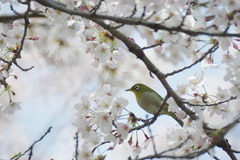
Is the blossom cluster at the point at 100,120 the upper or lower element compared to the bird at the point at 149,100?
lower

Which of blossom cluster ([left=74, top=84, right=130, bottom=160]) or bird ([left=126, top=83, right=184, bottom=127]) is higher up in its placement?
bird ([left=126, top=83, right=184, bottom=127])

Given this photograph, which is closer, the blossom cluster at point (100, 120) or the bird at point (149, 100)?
the blossom cluster at point (100, 120)

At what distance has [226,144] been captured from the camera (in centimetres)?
338

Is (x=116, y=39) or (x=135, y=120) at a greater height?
(x=116, y=39)

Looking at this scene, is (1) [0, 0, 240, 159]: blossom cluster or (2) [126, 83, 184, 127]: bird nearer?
(1) [0, 0, 240, 159]: blossom cluster

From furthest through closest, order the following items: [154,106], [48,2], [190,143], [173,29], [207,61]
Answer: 1. [154,106]
2. [207,61]
3. [190,143]
4. [48,2]
5. [173,29]

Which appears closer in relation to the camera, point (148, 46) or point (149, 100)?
point (148, 46)

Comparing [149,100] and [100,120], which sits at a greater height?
[149,100]

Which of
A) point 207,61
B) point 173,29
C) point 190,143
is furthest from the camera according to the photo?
point 207,61

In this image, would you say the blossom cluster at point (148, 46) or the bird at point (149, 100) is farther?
the bird at point (149, 100)

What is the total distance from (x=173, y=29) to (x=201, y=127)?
2.68 feet

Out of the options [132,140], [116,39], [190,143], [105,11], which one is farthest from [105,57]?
[190,143]

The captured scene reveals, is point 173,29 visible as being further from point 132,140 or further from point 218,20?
point 132,140

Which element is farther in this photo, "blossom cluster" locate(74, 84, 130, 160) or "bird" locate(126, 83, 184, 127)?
"bird" locate(126, 83, 184, 127)
